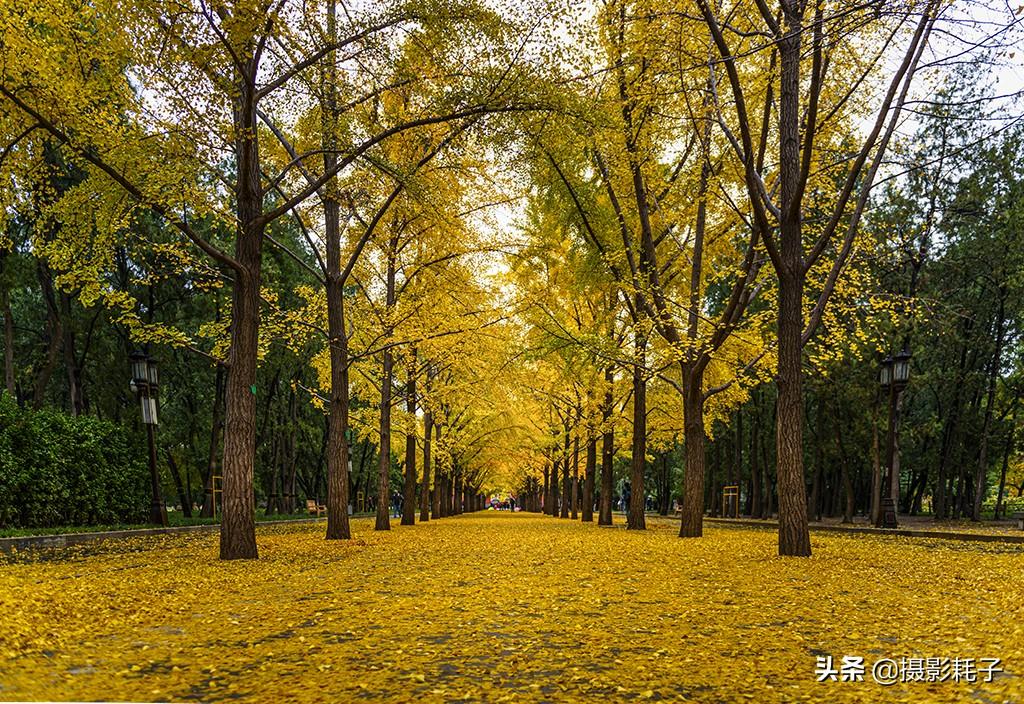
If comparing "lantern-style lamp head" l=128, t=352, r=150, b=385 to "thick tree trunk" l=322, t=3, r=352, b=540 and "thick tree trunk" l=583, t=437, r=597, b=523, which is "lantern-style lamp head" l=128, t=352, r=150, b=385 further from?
"thick tree trunk" l=583, t=437, r=597, b=523

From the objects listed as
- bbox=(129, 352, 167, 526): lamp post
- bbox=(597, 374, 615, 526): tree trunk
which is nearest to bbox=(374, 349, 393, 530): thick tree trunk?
bbox=(129, 352, 167, 526): lamp post

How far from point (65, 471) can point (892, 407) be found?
76.4 feet

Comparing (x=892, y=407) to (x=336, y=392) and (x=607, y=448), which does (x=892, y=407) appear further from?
(x=336, y=392)

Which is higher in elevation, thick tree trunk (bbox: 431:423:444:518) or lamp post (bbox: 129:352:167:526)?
lamp post (bbox: 129:352:167:526)

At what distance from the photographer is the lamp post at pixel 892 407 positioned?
20.2m

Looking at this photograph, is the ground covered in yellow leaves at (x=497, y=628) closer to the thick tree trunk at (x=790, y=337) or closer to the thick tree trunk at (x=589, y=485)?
the thick tree trunk at (x=790, y=337)

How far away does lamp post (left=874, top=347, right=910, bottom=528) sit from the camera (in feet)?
66.3

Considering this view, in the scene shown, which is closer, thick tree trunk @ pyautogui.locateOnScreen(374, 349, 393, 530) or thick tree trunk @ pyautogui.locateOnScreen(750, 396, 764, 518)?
thick tree trunk @ pyautogui.locateOnScreen(374, 349, 393, 530)

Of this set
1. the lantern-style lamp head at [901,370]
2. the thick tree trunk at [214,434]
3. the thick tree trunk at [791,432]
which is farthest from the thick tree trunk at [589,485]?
the thick tree trunk at [791,432]

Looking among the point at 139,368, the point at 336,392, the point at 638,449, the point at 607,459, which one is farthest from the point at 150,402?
the point at 607,459

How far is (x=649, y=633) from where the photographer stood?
540 centimetres

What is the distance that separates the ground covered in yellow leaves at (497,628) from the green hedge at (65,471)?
6.77 m

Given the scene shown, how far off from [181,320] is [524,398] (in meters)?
15.0

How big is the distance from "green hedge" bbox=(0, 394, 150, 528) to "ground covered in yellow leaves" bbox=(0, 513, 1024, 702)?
6.77 metres
